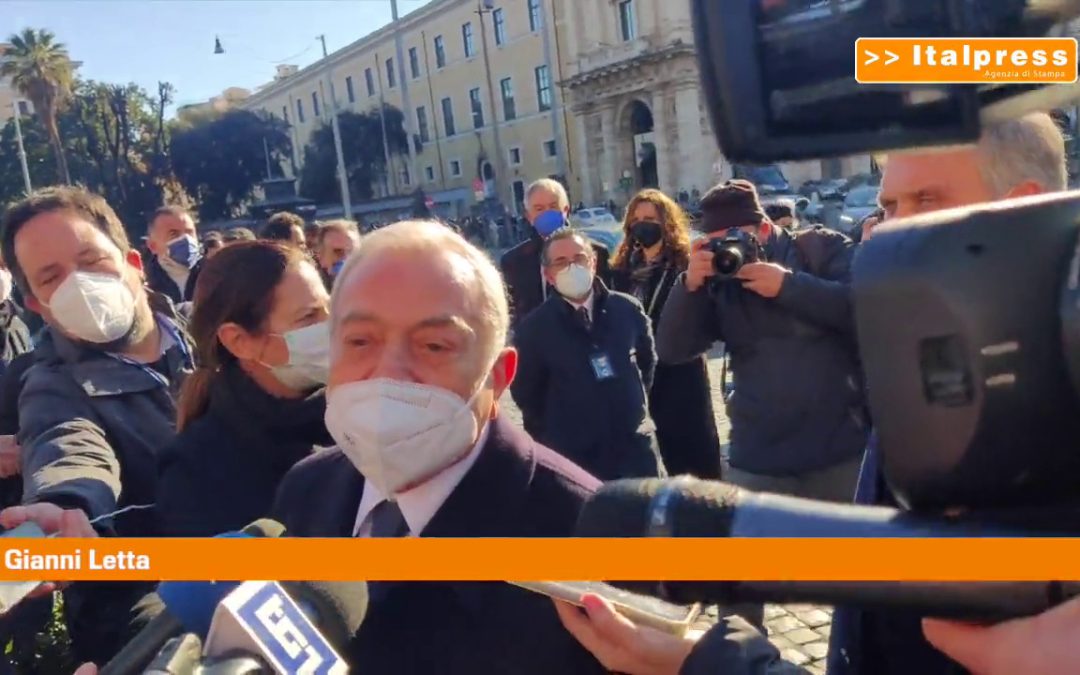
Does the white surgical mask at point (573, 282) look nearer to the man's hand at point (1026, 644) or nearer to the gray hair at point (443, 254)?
the gray hair at point (443, 254)

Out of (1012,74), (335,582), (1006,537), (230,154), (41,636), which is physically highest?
(230,154)

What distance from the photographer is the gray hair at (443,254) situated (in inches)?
37.8

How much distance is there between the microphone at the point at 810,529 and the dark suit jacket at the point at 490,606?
36 centimetres

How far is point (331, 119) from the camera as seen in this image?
6.17 feet

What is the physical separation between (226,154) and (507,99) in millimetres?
702

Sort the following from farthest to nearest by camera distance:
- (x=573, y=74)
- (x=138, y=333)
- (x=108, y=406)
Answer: (x=573, y=74) → (x=138, y=333) → (x=108, y=406)

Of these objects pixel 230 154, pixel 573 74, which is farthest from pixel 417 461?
pixel 230 154

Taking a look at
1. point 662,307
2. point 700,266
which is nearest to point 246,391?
point 700,266

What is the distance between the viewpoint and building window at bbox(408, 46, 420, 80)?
1.70 metres

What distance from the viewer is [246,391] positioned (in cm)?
128

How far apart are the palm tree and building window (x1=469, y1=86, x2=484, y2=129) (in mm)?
772

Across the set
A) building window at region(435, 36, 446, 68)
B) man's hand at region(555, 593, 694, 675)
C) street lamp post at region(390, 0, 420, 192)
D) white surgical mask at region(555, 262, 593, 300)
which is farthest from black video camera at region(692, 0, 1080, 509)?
white surgical mask at region(555, 262, 593, 300)

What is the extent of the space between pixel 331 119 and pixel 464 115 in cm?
29

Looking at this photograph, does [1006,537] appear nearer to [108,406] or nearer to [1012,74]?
[1012,74]
